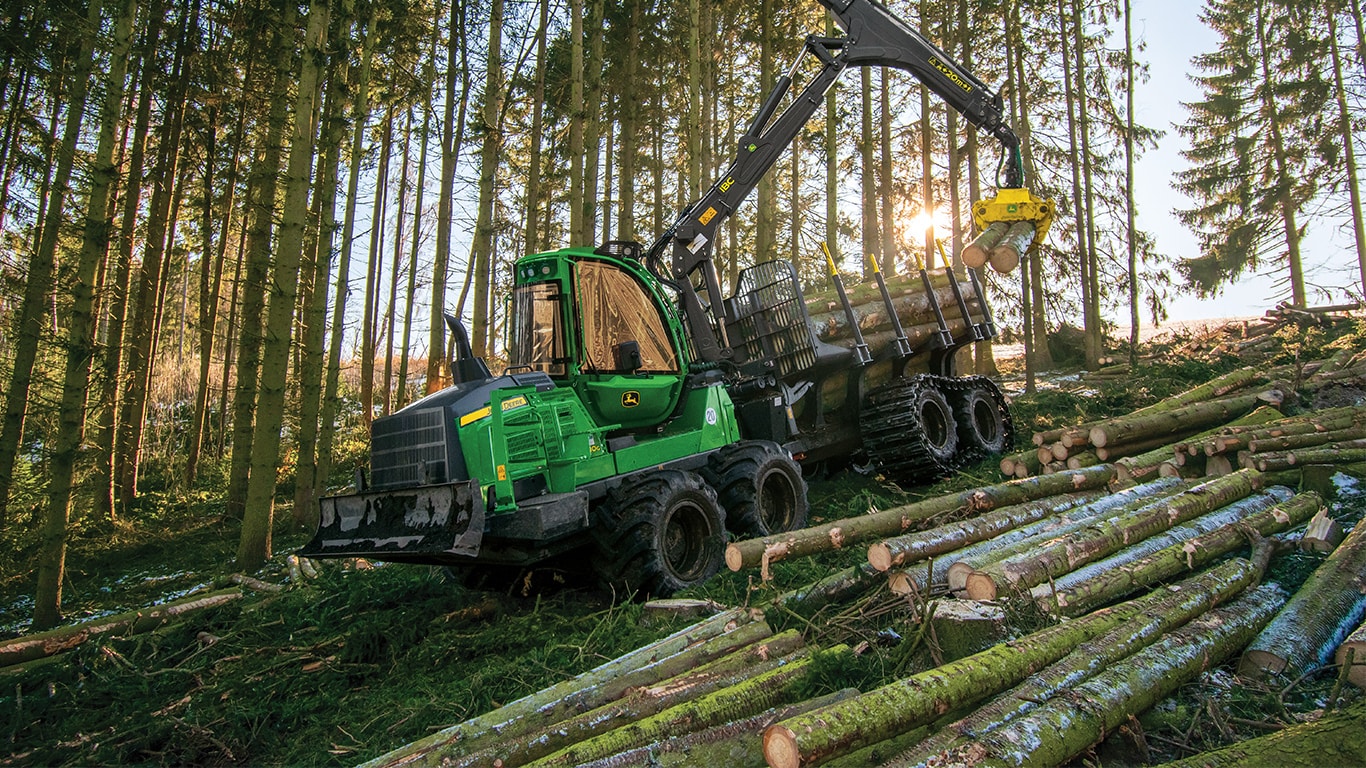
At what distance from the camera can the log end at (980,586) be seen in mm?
3814

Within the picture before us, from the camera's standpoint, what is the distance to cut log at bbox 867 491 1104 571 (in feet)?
14.5

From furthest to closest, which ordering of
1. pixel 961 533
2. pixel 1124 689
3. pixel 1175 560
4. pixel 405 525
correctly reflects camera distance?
pixel 405 525, pixel 961 533, pixel 1175 560, pixel 1124 689

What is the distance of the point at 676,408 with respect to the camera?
7773 millimetres

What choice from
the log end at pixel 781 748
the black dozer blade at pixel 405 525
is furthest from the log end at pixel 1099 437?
the log end at pixel 781 748

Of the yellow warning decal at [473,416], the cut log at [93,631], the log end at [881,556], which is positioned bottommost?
the cut log at [93,631]

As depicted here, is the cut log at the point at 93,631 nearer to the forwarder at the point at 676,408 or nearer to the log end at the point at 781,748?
→ the forwarder at the point at 676,408

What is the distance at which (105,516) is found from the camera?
12656 millimetres

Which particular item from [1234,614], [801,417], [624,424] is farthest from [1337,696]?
[801,417]

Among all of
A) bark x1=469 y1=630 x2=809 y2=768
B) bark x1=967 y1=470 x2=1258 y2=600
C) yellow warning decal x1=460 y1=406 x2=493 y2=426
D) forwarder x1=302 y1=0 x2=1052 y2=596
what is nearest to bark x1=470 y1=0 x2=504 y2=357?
forwarder x1=302 y1=0 x2=1052 y2=596

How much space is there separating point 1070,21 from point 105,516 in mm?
21836

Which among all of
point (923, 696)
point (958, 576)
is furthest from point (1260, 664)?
point (923, 696)

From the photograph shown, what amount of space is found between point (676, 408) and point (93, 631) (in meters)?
5.25

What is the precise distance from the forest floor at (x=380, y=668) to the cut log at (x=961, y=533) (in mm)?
245

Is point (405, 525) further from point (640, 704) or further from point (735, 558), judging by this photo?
point (640, 704)
